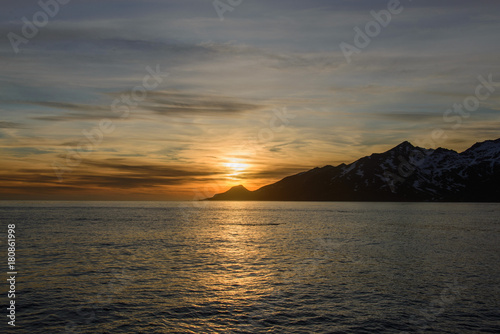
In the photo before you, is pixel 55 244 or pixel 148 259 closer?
pixel 148 259

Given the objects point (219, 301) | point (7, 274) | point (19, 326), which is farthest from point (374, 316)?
point (7, 274)

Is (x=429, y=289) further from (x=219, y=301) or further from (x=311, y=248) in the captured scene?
(x=311, y=248)

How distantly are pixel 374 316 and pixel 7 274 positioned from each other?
41.1m

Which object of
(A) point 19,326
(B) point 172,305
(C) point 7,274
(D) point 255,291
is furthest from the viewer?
(C) point 7,274

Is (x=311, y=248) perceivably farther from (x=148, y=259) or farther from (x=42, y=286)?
(x=42, y=286)

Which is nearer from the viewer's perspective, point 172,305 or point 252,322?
point 252,322

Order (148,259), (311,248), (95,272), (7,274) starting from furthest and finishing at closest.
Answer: (311,248) → (148,259) → (95,272) → (7,274)

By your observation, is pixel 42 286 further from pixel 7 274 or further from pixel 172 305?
pixel 172 305

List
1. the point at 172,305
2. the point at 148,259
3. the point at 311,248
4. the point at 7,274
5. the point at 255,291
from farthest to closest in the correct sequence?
1. the point at 311,248
2. the point at 148,259
3. the point at 7,274
4. the point at 255,291
5. the point at 172,305

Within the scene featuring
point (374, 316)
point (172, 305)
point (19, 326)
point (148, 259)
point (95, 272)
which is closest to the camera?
point (19, 326)

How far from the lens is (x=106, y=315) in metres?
30.6

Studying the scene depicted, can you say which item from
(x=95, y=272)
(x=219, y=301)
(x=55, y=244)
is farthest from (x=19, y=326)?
(x=55, y=244)

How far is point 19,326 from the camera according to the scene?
27719 millimetres

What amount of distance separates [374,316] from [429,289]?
12.0 meters
